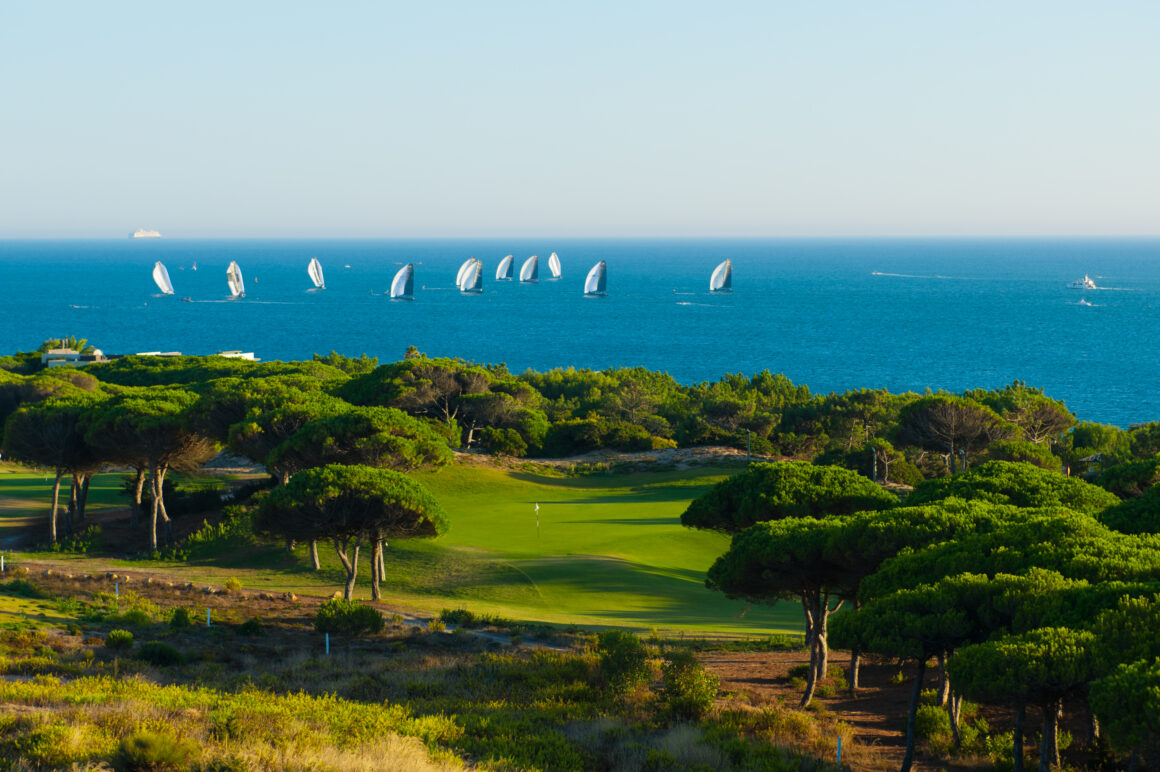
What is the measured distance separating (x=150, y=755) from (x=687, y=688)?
7973 millimetres

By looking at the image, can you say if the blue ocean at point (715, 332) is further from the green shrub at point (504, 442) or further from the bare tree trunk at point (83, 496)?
the bare tree trunk at point (83, 496)

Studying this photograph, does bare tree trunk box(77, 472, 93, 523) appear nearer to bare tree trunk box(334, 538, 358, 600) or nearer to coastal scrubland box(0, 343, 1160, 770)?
coastal scrubland box(0, 343, 1160, 770)

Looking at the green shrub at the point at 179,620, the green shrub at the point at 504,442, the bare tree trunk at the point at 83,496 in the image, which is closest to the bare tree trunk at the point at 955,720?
the green shrub at the point at 179,620

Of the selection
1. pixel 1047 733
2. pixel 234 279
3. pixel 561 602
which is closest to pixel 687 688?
pixel 1047 733

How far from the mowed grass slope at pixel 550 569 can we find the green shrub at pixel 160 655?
7852mm

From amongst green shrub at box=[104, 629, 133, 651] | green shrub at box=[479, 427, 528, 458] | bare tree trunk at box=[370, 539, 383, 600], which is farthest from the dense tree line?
green shrub at box=[479, 427, 528, 458]

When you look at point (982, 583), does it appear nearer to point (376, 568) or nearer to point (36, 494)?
point (376, 568)

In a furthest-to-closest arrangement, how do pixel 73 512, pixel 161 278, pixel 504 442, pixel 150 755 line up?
pixel 161 278 < pixel 504 442 < pixel 73 512 < pixel 150 755

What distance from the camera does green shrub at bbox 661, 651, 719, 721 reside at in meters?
14.2

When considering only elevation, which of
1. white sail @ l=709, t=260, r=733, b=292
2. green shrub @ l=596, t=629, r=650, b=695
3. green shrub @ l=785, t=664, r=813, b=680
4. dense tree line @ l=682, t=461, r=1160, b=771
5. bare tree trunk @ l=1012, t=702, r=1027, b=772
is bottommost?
green shrub @ l=785, t=664, r=813, b=680

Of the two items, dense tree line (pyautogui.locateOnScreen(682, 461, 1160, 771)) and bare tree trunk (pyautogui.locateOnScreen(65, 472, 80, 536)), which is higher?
dense tree line (pyautogui.locateOnScreen(682, 461, 1160, 771))

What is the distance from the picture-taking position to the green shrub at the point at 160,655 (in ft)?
52.6

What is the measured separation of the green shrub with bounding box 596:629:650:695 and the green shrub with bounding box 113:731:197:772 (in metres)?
7.31

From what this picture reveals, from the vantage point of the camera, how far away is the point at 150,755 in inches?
369
